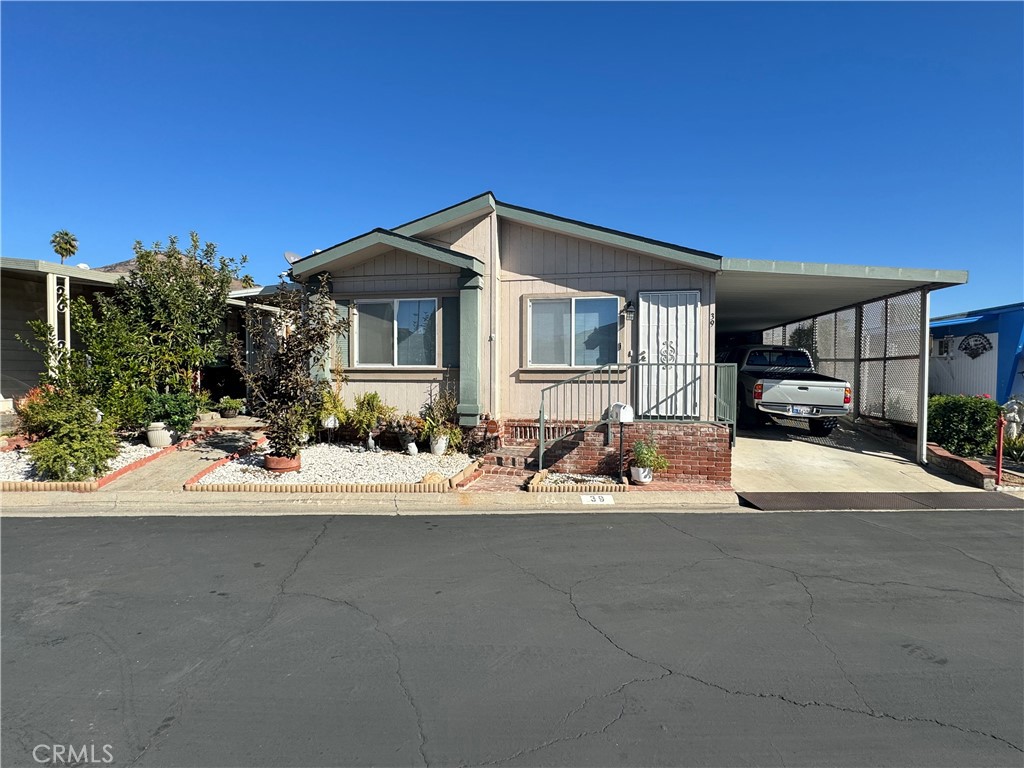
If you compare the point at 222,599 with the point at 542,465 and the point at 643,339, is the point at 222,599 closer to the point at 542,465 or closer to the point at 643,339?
the point at 542,465

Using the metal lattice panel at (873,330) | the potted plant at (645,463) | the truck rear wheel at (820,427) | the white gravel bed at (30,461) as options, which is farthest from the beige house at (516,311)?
the metal lattice panel at (873,330)

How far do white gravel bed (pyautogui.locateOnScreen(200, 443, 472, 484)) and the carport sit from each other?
19.0 feet

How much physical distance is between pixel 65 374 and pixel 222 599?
314 inches

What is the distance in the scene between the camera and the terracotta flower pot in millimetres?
8469

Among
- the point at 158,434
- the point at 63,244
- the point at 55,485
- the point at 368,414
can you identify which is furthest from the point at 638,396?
the point at 63,244

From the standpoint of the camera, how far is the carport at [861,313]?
927 cm

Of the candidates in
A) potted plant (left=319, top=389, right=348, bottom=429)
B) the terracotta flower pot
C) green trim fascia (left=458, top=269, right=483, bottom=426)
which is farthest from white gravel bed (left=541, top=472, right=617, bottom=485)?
potted plant (left=319, top=389, right=348, bottom=429)

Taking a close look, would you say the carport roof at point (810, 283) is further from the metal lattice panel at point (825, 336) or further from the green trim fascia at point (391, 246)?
the green trim fascia at point (391, 246)

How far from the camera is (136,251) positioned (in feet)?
34.2

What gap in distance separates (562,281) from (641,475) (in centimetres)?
383

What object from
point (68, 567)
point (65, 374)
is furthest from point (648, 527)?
point (65, 374)

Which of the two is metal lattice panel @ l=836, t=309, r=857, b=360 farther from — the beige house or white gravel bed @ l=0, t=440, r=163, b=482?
white gravel bed @ l=0, t=440, r=163, b=482

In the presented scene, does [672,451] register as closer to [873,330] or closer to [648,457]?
[648,457]

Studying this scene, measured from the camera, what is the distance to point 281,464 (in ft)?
27.8
